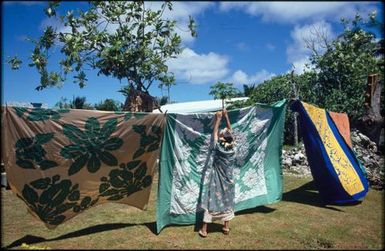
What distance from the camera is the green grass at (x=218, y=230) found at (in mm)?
5746

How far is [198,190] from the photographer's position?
6.79 meters

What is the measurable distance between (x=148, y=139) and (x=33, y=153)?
1.90m

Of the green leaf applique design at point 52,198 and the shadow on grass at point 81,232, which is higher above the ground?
the green leaf applique design at point 52,198

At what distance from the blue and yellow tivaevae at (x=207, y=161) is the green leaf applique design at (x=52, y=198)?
1.42 metres

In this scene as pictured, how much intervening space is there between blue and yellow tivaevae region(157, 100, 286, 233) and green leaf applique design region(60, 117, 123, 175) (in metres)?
0.94

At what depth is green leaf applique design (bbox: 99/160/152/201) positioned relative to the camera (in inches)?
242

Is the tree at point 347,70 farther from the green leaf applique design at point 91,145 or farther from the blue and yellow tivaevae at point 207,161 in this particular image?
the green leaf applique design at point 91,145

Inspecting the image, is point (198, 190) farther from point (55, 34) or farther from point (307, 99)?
point (307, 99)

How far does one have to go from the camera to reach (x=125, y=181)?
6.29 m

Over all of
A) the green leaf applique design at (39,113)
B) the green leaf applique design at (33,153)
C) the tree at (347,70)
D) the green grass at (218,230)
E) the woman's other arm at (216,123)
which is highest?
the tree at (347,70)

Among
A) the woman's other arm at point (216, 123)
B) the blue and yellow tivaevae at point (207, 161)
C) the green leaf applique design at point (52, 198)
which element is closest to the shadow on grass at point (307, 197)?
the blue and yellow tivaevae at point (207, 161)

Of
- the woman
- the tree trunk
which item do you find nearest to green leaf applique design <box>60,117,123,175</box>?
the woman

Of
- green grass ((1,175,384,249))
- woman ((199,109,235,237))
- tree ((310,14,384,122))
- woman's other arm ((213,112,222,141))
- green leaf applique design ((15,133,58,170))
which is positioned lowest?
green grass ((1,175,384,249))

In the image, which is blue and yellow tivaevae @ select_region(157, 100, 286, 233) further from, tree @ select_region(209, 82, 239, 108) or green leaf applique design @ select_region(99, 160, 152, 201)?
tree @ select_region(209, 82, 239, 108)
